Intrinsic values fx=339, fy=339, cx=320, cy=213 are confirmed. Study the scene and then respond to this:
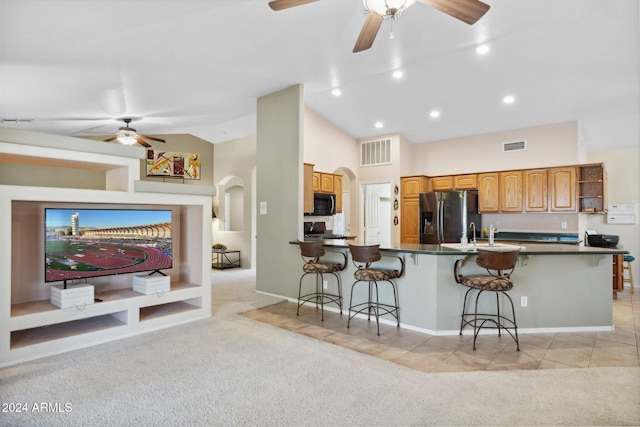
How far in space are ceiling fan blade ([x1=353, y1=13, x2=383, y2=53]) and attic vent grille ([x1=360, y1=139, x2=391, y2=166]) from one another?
4.50 metres

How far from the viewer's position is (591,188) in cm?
587

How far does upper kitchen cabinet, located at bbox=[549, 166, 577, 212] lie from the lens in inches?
228

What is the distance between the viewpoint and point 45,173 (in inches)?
285

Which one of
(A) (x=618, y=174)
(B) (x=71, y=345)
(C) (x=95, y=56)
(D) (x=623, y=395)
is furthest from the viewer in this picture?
(A) (x=618, y=174)

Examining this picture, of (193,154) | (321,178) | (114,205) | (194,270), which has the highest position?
(193,154)

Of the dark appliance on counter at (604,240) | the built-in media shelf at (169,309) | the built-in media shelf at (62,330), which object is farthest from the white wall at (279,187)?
the dark appliance on counter at (604,240)

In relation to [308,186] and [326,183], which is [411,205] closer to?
[326,183]

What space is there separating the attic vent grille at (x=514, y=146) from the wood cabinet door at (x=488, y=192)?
1.82 ft

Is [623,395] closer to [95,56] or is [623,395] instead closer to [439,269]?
[439,269]

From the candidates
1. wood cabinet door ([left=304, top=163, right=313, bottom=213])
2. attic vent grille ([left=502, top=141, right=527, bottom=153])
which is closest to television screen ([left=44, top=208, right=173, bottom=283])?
wood cabinet door ([left=304, top=163, right=313, bottom=213])

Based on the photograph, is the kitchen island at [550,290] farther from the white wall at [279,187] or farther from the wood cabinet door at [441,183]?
the wood cabinet door at [441,183]

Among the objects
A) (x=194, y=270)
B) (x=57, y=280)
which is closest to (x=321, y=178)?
(x=194, y=270)

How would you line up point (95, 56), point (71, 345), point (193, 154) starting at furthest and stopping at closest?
point (193, 154)
point (95, 56)
point (71, 345)

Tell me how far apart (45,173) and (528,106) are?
31.2 feet
